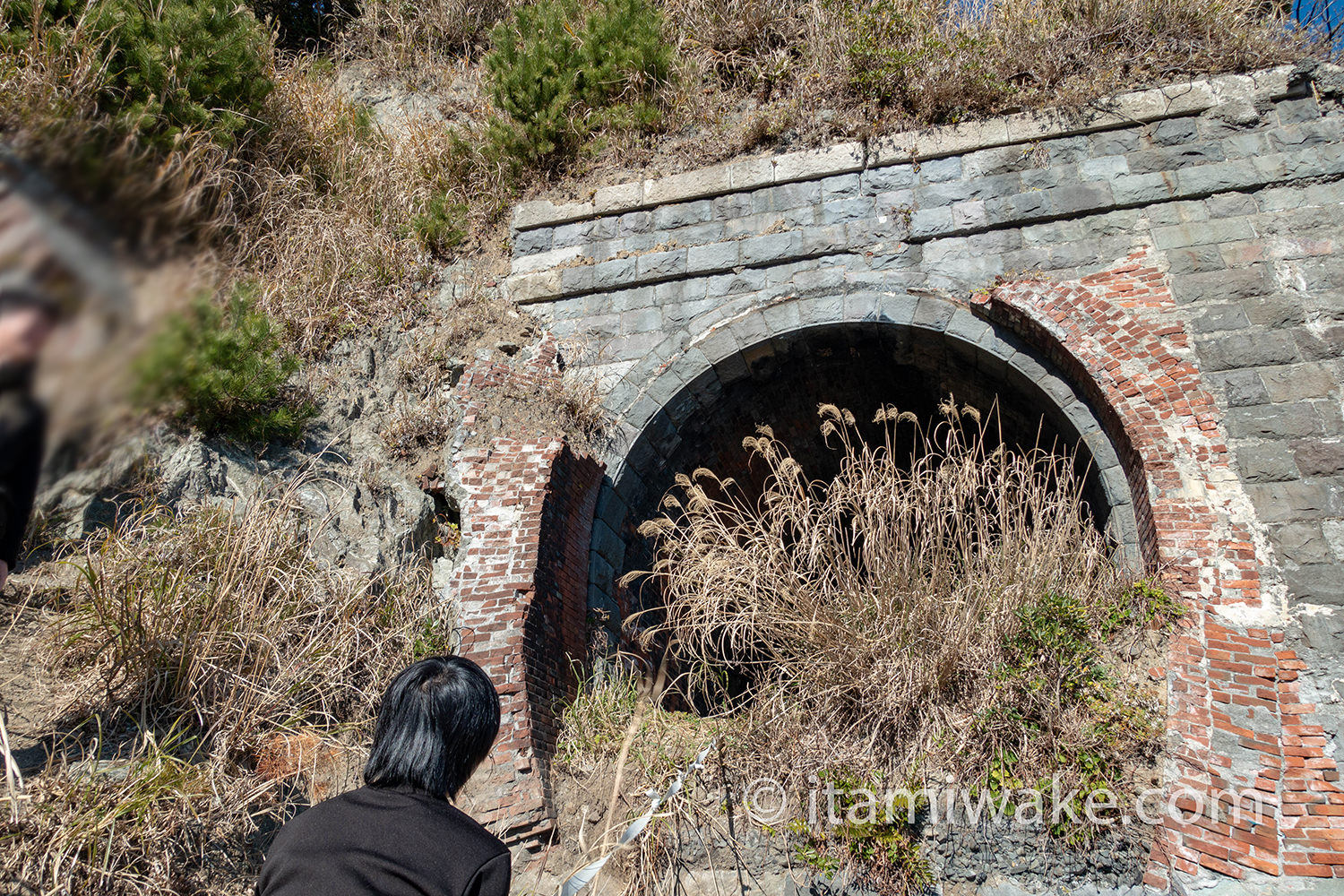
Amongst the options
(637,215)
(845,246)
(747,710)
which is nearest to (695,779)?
(747,710)

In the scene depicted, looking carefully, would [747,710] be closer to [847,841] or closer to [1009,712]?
[847,841]

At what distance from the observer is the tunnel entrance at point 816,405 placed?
21.2ft

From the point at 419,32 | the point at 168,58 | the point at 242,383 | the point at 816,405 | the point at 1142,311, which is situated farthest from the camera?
the point at 419,32

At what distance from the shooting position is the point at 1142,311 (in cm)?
623

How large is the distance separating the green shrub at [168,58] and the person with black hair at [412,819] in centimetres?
690

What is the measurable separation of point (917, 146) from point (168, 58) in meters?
6.82

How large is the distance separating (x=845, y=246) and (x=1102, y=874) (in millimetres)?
4794

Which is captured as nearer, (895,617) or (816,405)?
(895,617)

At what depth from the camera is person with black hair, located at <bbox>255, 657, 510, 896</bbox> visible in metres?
2.14

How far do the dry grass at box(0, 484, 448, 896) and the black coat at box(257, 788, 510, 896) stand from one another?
7.24 ft

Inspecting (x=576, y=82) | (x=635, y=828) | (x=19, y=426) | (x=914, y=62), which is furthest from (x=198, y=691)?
(x=914, y=62)

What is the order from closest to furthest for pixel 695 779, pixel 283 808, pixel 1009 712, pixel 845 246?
1. pixel 283 808
2. pixel 1009 712
3. pixel 695 779
4. pixel 845 246

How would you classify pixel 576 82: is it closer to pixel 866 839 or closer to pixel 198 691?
pixel 198 691

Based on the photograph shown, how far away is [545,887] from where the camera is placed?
4938 mm
